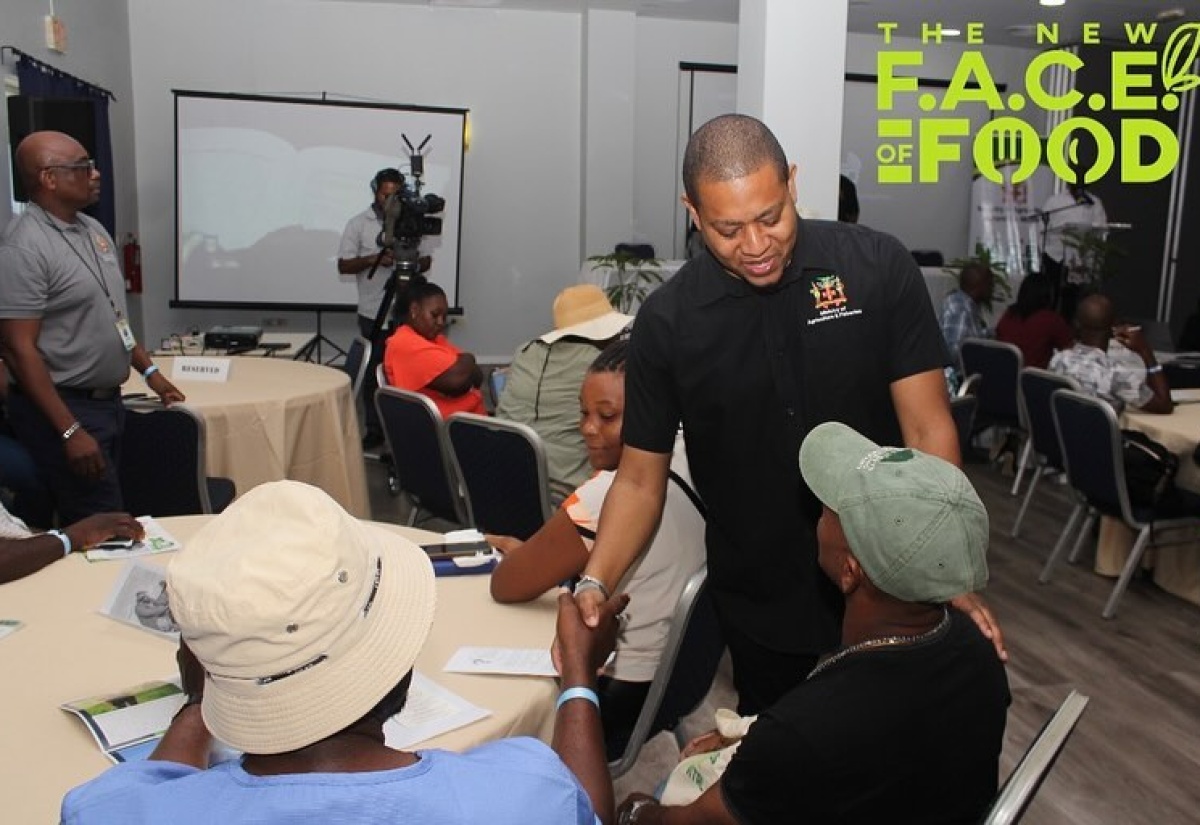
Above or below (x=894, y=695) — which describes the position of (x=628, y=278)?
above

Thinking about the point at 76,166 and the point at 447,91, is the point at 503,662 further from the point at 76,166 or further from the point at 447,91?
the point at 447,91

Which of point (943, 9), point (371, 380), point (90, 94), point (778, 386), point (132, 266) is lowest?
point (371, 380)

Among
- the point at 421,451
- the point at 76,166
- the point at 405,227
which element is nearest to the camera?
the point at 76,166

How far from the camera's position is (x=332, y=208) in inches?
337

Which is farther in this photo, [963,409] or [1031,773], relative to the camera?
[963,409]

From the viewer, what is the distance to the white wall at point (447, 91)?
856 centimetres

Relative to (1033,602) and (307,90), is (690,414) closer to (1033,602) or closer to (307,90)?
(1033,602)

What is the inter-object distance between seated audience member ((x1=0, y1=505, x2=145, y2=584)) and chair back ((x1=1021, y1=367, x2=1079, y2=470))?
360cm

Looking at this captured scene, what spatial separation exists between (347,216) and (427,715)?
7.62 metres

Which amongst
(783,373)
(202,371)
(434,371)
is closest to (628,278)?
(434,371)

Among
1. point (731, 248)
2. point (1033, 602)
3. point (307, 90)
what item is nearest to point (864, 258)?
point (731, 248)

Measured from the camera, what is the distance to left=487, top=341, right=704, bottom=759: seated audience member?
1906 millimetres

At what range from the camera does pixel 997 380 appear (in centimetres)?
545

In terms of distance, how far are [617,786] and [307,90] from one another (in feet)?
24.7
